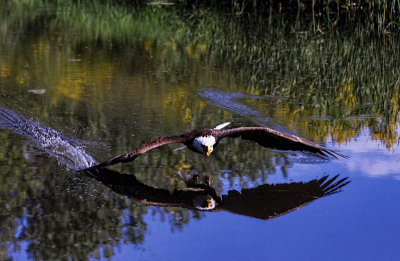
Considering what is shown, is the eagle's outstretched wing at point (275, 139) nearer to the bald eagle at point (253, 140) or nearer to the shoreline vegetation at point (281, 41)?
the bald eagle at point (253, 140)

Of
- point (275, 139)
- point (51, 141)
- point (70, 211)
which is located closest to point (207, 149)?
point (275, 139)

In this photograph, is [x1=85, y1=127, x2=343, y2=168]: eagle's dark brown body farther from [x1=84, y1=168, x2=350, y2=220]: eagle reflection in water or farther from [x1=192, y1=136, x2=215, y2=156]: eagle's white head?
[x1=84, y1=168, x2=350, y2=220]: eagle reflection in water

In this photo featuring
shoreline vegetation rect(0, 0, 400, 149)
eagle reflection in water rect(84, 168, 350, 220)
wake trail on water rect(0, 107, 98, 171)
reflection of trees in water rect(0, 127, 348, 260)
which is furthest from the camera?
shoreline vegetation rect(0, 0, 400, 149)

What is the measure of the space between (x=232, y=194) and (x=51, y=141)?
6.34 feet

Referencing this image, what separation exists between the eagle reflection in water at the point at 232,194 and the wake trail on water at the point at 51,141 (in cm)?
26

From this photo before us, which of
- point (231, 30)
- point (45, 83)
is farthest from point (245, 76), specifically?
point (231, 30)

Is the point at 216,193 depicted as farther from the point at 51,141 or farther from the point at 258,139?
the point at 51,141

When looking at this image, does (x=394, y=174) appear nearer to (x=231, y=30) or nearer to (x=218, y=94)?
(x=218, y=94)

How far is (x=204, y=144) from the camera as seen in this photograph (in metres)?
5.59

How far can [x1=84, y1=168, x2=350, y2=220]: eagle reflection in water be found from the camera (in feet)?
16.1

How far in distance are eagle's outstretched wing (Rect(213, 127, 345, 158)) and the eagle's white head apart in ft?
0.47

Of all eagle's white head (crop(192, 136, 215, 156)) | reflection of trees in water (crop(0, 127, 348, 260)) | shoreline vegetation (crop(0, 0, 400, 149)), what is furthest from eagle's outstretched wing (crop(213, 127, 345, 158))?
shoreline vegetation (crop(0, 0, 400, 149))

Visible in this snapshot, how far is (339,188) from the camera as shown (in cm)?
527

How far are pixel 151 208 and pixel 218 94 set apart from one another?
3.39m
